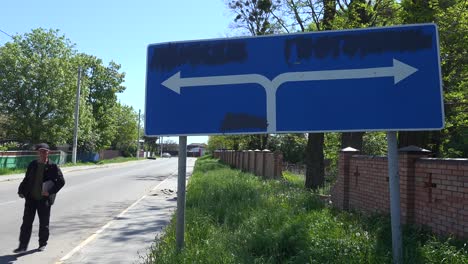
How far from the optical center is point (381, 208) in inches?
316

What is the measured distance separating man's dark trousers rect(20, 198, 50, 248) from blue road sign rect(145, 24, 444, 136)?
13.3ft

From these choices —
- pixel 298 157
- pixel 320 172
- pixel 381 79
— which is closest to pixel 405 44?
pixel 381 79

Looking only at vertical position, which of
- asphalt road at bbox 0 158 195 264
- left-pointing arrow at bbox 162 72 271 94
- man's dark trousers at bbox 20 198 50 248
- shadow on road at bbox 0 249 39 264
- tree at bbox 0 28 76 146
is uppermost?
tree at bbox 0 28 76 146

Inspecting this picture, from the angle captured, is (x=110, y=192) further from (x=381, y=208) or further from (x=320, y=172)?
(x=381, y=208)


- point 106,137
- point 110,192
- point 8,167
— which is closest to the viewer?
point 110,192

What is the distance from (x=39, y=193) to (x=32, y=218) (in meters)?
0.43

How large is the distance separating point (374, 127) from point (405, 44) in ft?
2.54

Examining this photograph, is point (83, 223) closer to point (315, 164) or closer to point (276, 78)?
point (276, 78)

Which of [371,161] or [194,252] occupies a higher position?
[371,161]

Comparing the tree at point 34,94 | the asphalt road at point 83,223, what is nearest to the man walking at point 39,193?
the asphalt road at point 83,223

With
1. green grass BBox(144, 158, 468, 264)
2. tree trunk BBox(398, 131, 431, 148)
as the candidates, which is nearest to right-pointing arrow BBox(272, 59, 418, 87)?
green grass BBox(144, 158, 468, 264)

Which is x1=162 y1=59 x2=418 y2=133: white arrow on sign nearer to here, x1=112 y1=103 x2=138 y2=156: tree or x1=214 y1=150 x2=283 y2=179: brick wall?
x1=214 y1=150 x2=283 y2=179: brick wall

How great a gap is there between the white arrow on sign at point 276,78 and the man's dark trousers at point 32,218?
4311 millimetres

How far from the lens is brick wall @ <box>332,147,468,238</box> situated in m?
5.71
